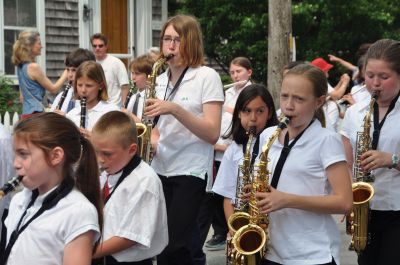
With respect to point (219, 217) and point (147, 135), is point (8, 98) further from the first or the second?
point (147, 135)

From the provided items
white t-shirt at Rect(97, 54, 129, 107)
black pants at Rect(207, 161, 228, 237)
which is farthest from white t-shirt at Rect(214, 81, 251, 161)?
white t-shirt at Rect(97, 54, 129, 107)

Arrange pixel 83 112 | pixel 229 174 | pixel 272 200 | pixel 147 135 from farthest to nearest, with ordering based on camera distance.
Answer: pixel 83 112 → pixel 147 135 → pixel 229 174 → pixel 272 200

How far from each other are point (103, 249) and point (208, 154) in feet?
4.53

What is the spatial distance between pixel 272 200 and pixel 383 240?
1.15 meters

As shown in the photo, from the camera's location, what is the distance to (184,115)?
5008 millimetres

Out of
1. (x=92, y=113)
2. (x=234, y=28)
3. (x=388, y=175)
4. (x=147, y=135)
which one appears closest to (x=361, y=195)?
(x=388, y=175)

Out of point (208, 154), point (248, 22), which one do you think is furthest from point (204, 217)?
point (248, 22)

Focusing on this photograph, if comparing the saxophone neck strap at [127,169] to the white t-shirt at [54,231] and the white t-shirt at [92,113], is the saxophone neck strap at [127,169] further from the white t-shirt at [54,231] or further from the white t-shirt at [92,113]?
the white t-shirt at [92,113]

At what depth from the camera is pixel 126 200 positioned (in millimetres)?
4305

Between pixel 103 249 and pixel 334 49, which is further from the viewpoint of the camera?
pixel 334 49

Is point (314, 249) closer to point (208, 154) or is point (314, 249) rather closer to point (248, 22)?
point (208, 154)

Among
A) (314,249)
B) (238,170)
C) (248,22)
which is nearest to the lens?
(314,249)

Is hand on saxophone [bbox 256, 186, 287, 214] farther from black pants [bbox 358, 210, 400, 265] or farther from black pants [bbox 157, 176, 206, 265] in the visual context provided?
black pants [bbox 157, 176, 206, 265]

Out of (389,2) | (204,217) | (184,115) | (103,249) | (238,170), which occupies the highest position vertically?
(389,2)
